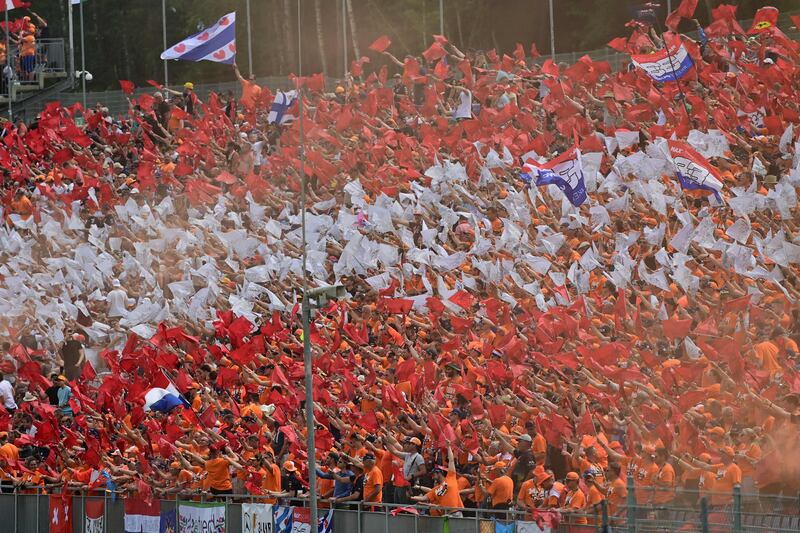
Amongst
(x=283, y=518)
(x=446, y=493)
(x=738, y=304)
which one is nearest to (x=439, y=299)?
(x=283, y=518)

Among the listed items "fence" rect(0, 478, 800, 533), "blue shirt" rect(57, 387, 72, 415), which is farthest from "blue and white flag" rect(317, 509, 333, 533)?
"blue shirt" rect(57, 387, 72, 415)

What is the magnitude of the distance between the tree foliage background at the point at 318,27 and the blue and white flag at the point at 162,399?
13341 millimetres

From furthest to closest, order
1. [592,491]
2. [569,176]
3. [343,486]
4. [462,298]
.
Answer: [569,176]
[462,298]
[343,486]
[592,491]

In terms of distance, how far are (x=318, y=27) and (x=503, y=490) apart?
2811 centimetres

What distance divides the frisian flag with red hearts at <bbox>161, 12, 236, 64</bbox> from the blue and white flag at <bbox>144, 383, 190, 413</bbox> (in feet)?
44.1

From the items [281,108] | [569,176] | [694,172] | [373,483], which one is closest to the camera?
[373,483]

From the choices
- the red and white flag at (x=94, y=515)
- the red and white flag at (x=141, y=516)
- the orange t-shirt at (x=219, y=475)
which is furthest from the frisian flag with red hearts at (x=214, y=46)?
the orange t-shirt at (x=219, y=475)

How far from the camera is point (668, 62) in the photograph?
2367 cm

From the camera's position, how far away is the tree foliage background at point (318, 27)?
38.7m

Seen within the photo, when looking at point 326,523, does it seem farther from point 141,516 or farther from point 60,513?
point 60,513

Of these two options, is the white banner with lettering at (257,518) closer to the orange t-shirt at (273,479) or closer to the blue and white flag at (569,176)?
the orange t-shirt at (273,479)

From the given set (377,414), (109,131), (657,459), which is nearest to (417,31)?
(109,131)

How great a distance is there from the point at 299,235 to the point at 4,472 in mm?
5548

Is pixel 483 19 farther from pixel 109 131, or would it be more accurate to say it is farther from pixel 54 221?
pixel 54 221
